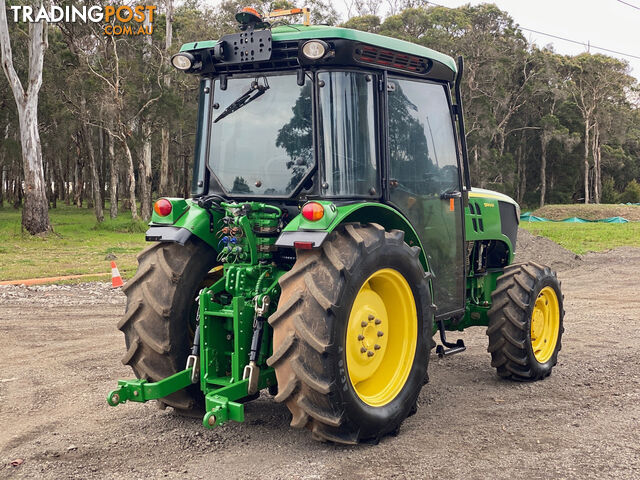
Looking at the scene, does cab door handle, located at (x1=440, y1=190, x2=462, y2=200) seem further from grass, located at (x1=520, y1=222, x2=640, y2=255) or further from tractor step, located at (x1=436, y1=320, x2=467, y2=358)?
grass, located at (x1=520, y1=222, x2=640, y2=255)

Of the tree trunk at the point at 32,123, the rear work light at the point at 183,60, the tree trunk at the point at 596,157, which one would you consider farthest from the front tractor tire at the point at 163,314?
the tree trunk at the point at 596,157

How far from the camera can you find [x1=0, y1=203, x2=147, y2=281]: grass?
14.7 m

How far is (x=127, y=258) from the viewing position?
17.5 meters

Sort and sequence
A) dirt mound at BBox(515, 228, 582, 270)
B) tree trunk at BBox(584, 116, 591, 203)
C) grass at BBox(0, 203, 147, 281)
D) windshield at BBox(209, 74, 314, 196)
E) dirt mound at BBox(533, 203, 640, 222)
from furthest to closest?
tree trunk at BBox(584, 116, 591, 203)
dirt mound at BBox(533, 203, 640, 222)
dirt mound at BBox(515, 228, 582, 270)
grass at BBox(0, 203, 147, 281)
windshield at BBox(209, 74, 314, 196)

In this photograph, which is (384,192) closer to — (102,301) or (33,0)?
(102,301)

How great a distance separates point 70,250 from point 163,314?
16637 mm

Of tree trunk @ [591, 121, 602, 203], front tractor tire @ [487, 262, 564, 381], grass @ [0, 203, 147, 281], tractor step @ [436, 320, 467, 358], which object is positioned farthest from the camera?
tree trunk @ [591, 121, 602, 203]

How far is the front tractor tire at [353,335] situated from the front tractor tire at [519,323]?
157cm

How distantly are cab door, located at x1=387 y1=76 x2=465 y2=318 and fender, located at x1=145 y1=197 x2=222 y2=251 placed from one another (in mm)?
1377

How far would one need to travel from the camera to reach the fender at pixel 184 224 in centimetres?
498

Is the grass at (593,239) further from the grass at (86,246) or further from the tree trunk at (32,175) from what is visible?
the tree trunk at (32,175)

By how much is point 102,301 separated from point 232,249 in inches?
277

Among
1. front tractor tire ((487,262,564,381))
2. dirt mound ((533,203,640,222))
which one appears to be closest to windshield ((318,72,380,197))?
front tractor tire ((487,262,564,381))

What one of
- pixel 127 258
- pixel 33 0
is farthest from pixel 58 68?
pixel 127 258
